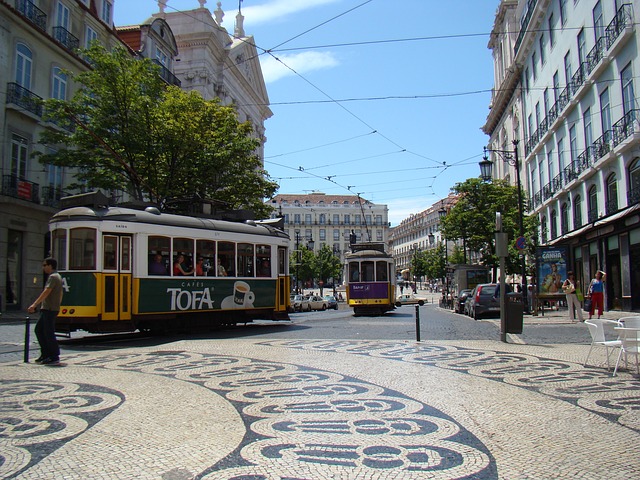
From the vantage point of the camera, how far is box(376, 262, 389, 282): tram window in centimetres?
2802

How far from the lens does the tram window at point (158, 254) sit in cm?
1448

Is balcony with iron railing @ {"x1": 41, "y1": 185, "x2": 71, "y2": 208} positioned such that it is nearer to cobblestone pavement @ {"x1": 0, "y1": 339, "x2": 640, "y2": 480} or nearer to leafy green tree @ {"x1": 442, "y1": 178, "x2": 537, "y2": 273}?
cobblestone pavement @ {"x1": 0, "y1": 339, "x2": 640, "y2": 480}

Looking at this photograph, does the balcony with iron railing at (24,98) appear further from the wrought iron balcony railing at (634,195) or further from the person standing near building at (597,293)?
the wrought iron balcony railing at (634,195)

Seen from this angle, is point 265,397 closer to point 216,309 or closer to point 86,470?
point 86,470

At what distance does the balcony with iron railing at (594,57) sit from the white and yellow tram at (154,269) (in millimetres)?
16674

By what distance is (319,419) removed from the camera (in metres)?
5.96

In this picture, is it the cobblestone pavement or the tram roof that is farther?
the tram roof

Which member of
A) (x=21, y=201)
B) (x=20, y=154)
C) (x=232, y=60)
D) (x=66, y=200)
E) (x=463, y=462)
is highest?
(x=232, y=60)

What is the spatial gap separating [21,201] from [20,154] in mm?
2645

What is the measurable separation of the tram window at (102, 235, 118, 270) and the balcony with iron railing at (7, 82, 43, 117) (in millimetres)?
16645

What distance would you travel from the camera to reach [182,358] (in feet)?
34.8

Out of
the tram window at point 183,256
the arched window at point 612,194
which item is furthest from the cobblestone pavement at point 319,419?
the arched window at point 612,194

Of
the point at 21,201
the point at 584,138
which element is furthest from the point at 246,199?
the point at 584,138

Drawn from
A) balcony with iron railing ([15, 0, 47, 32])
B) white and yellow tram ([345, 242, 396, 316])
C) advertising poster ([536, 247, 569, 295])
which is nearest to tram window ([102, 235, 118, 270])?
white and yellow tram ([345, 242, 396, 316])
